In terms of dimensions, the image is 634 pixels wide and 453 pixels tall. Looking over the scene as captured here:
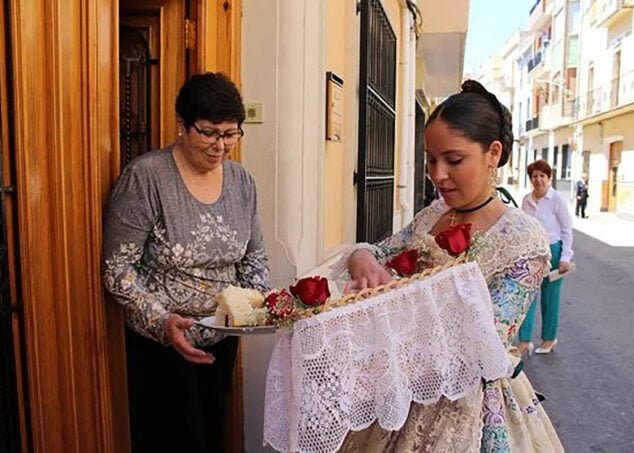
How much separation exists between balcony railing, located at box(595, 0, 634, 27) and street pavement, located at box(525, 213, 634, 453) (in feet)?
A: 54.3

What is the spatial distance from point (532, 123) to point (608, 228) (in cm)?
2559

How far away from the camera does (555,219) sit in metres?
6.07

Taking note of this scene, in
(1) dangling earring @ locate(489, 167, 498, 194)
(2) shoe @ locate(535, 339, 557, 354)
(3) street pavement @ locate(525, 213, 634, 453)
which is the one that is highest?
(1) dangling earring @ locate(489, 167, 498, 194)

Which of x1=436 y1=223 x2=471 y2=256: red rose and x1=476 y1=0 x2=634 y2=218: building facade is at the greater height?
x1=476 y1=0 x2=634 y2=218: building facade

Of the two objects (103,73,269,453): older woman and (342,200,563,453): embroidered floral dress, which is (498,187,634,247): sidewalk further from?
(342,200,563,453): embroidered floral dress

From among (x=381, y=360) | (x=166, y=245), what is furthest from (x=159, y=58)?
(x=381, y=360)

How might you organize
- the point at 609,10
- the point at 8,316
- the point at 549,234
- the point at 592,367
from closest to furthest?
the point at 8,316
the point at 592,367
the point at 549,234
the point at 609,10

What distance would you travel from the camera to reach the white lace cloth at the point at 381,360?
149 centimetres

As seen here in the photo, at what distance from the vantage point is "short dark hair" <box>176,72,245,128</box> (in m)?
2.43

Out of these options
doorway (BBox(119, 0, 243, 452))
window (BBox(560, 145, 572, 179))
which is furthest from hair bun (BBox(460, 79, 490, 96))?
window (BBox(560, 145, 572, 179))

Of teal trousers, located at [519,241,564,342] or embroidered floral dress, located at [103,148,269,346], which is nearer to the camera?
embroidered floral dress, located at [103,148,269,346]

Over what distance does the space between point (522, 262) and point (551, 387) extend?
13.4ft

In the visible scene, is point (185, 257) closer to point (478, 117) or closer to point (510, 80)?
point (478, 117)

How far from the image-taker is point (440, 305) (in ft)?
5.21
